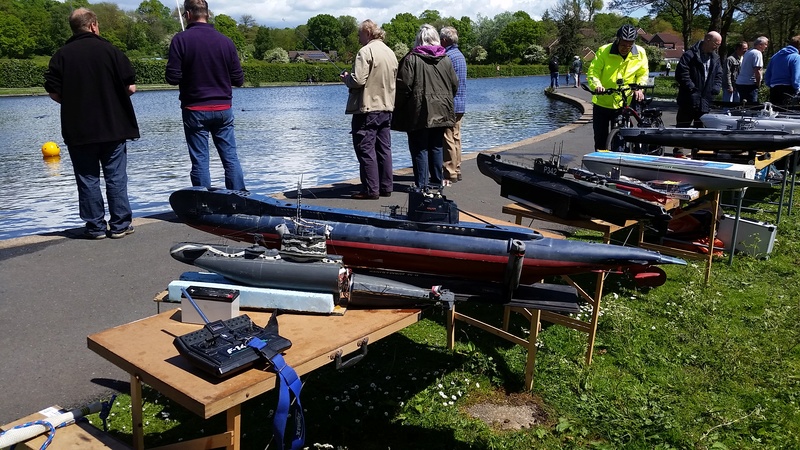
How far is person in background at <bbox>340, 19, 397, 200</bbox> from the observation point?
832 cm

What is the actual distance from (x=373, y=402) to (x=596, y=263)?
5.41ft

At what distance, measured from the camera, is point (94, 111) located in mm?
6504

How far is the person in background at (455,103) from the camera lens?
945 cm

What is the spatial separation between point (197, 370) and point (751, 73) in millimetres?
15632

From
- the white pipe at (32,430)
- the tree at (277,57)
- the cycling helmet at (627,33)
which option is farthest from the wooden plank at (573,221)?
the tree at (277,57)

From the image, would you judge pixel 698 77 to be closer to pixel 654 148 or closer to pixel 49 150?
pixel 654 148

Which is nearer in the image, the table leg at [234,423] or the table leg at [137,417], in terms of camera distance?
the table leg at [234,423]

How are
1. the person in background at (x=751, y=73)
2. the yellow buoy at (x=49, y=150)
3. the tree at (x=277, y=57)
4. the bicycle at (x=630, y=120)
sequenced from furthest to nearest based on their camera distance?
the tree at (x=277, y=57) < the yellow buoy at (x=49, y=150) < the person in background at (x=751, y=73) < the bicycle at (x=630, y=120)

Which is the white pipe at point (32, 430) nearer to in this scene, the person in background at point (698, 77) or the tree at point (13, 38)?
the person in background at point (698, 77)

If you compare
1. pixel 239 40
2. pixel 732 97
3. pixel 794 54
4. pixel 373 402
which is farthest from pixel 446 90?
pixel 239 40

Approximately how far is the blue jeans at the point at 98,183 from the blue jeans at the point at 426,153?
11.8 ft

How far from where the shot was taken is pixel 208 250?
344 centimetres

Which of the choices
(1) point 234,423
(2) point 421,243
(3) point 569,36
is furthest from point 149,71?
(1) point 234,423

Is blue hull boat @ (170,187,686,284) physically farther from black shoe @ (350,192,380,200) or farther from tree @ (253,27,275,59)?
tree @ (253,27,275,59)
